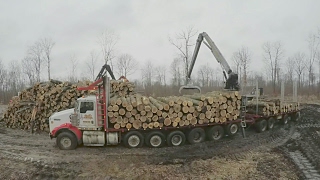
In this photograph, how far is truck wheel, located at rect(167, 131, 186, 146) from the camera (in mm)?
11469

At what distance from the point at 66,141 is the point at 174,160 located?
16.0 ft

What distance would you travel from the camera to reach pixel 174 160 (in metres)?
9.19

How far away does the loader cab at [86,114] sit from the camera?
1098 centimetres

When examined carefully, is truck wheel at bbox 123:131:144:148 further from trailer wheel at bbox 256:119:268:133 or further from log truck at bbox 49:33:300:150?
trailer wheel at bbox 256:119:268:133

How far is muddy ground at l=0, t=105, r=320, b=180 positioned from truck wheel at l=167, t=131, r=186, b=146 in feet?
1.20

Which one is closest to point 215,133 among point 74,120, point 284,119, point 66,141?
point 74,120

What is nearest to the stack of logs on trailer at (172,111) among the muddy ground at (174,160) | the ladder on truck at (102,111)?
the ladder on truck at (102,111)

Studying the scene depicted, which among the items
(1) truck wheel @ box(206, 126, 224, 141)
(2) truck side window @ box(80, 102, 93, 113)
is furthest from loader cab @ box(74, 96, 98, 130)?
(1) truck wheel @ box(206, 126, 224, 141)

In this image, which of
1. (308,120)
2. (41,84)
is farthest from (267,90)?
(41,84)

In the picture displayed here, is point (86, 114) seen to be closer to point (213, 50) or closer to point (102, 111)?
point (102, 111)

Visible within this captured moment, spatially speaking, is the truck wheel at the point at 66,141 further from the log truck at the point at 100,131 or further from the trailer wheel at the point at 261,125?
the trailer wheel at the point at 261,125

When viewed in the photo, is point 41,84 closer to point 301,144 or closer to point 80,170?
point 80,170

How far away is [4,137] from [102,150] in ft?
23.4

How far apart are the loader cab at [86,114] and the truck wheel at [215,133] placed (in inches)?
213
